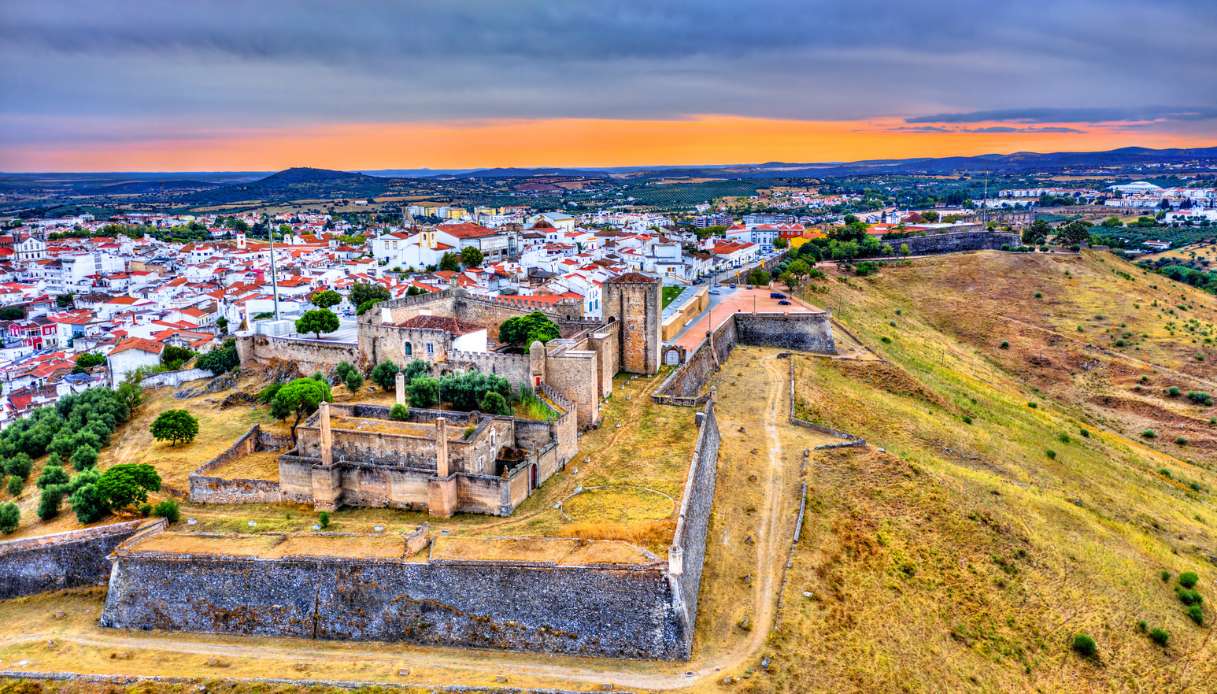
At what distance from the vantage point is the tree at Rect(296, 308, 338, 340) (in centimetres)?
4638

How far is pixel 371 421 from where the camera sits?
31047mm

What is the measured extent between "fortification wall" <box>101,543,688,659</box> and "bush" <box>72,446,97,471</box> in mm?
12046

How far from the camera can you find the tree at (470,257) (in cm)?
7744

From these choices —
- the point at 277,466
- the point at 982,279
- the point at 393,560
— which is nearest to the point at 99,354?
the point at 277,466

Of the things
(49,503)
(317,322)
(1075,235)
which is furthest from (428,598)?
(1075,235)

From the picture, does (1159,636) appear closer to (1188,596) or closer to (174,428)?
(1188,596)

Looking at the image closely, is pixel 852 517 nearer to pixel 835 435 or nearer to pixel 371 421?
pixel 835 435

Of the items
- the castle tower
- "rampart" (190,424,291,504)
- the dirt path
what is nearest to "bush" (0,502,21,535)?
the dirt path

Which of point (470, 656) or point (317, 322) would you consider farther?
point (317, 322)

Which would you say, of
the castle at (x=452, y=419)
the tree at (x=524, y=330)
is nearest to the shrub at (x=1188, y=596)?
the castle at (x=452, y=419)

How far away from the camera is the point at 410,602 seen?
76.7 feet

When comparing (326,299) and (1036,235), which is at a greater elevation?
(1036,235)

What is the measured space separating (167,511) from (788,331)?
38.9 meters

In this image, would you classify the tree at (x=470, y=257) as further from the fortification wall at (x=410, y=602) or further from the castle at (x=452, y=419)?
the fortification wall at (x=410, y=602)
